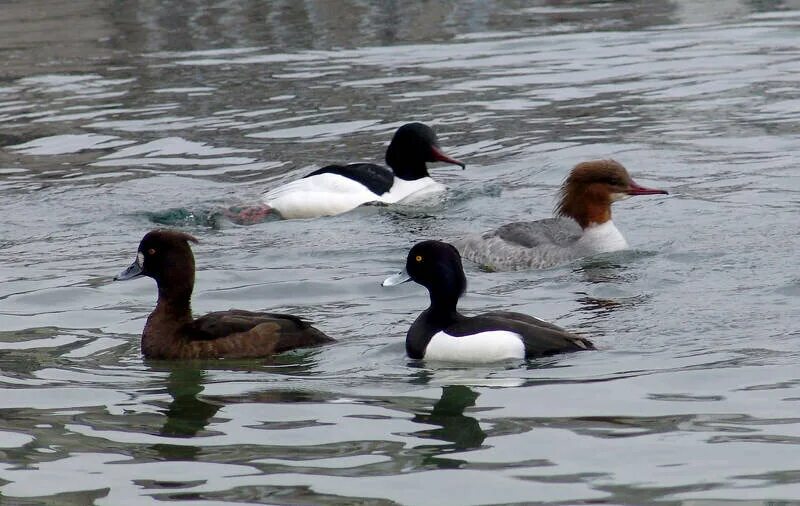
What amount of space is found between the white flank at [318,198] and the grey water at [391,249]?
34 centimetres

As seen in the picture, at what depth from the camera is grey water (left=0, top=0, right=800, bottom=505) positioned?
23.4ft

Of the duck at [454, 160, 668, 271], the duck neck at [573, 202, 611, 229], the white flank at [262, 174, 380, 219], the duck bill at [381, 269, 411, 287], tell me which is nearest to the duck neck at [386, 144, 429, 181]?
the white flank at [262, 174, 380, 219]

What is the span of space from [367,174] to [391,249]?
6.80 ft

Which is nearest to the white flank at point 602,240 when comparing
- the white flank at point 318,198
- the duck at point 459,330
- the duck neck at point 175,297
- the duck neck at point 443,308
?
the white flank at point 318,198

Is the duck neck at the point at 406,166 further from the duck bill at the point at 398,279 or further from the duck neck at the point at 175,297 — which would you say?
the duck neck at the point at 175,297

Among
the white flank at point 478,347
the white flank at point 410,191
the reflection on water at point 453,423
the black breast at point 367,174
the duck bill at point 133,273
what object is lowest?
the reflection on water at point 453,423

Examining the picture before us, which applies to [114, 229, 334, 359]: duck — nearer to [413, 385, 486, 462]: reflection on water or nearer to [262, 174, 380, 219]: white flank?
[413, 385, 486, 462]: reflection on water

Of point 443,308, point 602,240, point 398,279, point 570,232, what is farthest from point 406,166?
point 443,308

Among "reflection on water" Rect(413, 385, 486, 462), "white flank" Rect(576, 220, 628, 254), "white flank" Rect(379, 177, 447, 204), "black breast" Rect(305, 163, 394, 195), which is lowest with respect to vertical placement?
"reflection on water" Rect(413, 385, 486, 462)

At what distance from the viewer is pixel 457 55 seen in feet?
71.1

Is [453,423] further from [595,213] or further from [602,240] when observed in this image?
[595,213]

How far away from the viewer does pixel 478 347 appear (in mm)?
9055

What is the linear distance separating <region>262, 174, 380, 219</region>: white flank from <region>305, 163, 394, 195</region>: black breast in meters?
0.05

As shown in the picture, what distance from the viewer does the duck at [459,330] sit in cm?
898
